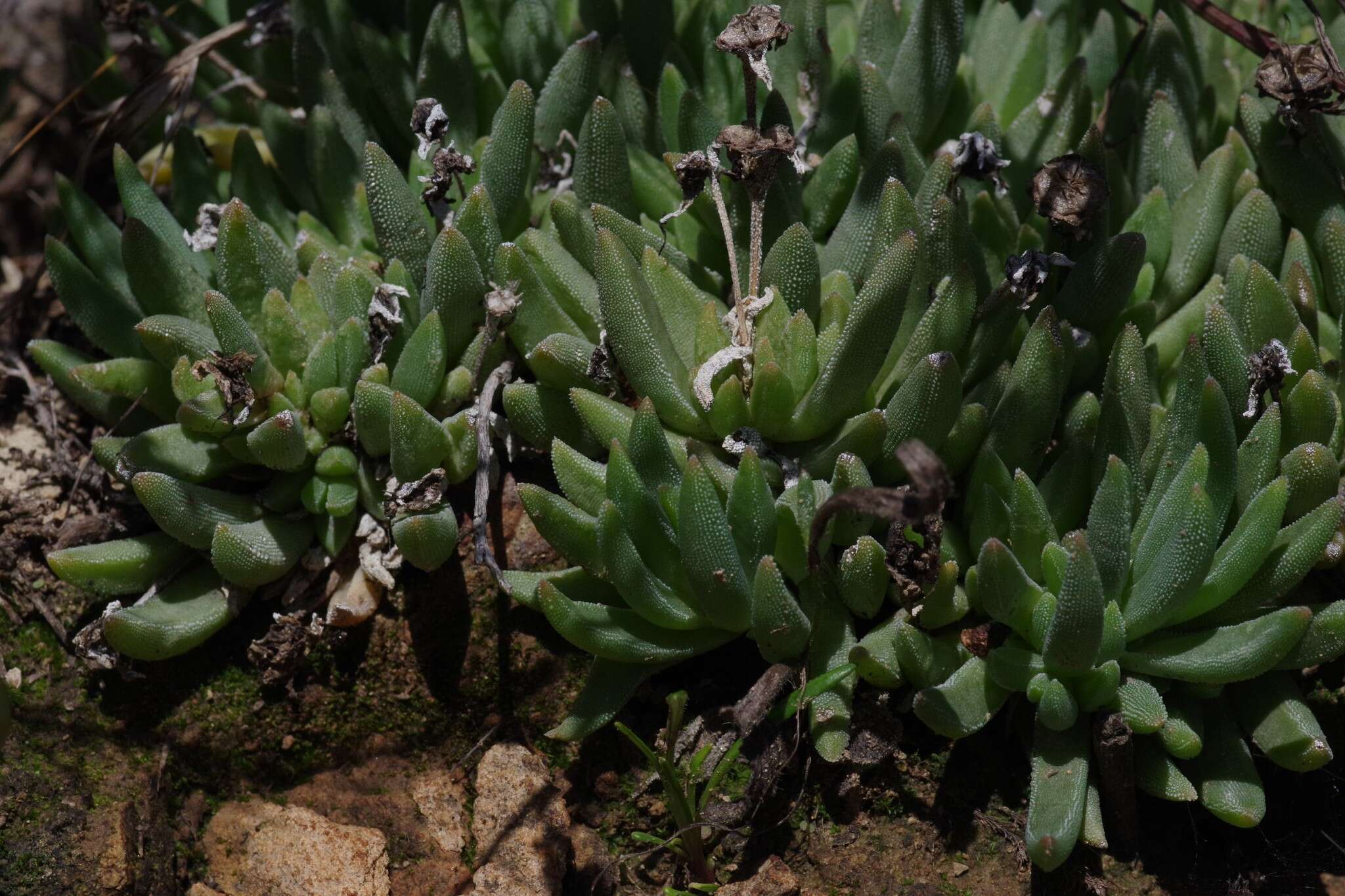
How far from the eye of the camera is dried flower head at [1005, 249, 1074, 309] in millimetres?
2416

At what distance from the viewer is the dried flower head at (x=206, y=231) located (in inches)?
107

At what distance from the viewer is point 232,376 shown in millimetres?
2434

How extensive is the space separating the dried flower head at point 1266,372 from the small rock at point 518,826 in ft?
5.37

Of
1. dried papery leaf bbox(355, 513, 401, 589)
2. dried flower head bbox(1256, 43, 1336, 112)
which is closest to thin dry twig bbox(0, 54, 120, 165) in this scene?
dried papery leaf bbox(355, 513, 401, 589)

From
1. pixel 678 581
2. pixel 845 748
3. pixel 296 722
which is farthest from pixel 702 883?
pixel 296 722

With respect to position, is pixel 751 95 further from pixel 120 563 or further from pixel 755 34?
pixel 120 563

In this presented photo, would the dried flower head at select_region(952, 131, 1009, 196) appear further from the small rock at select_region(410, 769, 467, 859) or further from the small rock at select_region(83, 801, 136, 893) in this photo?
the small rock at select_region(83, 801, 136, 893)

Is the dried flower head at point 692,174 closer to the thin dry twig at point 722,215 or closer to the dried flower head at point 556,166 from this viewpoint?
the thin dry twig at point 722,215

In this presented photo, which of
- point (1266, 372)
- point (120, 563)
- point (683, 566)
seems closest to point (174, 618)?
point (120, 563)

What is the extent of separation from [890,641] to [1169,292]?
1144mm

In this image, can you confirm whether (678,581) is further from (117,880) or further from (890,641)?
(117,880)

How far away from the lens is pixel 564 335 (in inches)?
99.2

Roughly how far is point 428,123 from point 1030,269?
137 centimetres

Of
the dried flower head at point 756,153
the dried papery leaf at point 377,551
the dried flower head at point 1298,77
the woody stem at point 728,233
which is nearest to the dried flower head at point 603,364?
the woody stem at point 728,233
